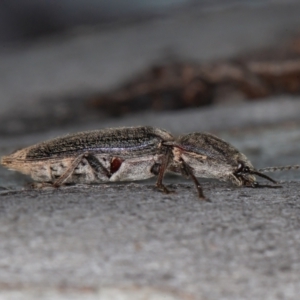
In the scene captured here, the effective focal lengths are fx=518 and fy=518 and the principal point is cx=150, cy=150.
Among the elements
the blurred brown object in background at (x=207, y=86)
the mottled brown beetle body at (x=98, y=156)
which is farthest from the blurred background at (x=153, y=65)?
the mottled brown beetle body at (x=98, y=156)

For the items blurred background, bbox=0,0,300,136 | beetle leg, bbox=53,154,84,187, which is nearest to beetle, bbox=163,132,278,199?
beetle leg, bbox=53,154,84,187

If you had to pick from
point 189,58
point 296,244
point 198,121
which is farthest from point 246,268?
point 189,58

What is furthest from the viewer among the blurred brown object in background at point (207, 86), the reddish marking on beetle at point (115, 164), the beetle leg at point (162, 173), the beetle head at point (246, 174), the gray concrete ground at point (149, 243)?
the blurred brown object in background at point (207, 86)

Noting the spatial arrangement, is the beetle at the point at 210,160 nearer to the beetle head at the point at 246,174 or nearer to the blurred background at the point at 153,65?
the beetle head at the point at 246,174

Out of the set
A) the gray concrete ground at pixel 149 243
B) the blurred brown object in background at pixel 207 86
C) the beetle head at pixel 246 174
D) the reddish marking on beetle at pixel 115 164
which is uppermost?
the blurred brown object in background at pixel 207 86

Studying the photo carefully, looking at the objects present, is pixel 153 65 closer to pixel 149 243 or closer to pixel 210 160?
pixel 210 160

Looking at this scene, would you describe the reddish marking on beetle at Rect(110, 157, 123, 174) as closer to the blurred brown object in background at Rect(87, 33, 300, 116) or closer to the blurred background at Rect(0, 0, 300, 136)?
the blurred background at Rect(0, 0, 300, 136)

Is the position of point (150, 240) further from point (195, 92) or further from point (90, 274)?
point (195, 92)
